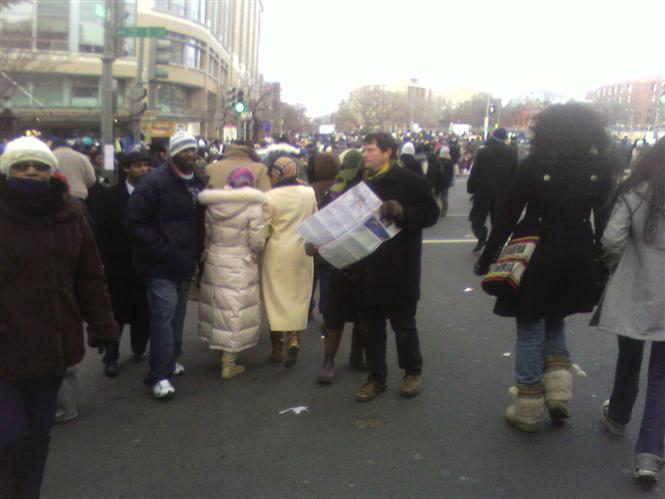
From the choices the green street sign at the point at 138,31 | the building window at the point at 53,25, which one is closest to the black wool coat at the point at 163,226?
the green street sign at the point at 138,31

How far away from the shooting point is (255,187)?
6.23 metres

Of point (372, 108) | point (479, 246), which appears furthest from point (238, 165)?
point (372, 108)

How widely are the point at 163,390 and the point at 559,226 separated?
2.90 m

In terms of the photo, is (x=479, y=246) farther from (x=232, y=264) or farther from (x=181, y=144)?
(x=181, y=144)

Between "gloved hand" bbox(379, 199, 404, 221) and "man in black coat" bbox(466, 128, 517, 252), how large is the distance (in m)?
6.54

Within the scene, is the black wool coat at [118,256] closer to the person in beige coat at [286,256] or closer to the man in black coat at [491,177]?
the person in beige coat at [286,256]

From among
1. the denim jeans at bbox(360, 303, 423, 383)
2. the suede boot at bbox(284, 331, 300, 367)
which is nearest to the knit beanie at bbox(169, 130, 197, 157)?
→ the denim jeans at bbox(360, 303, 423, 383)

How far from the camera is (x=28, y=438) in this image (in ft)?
11.0

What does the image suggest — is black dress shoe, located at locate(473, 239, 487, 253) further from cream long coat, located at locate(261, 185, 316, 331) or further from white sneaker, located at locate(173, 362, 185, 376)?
white sneaker, located at locate(173, 362, 185, 376)

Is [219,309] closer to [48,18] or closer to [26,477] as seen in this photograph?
[26,477]

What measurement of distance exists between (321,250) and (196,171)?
116 centimetres

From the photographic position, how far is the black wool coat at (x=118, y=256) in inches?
234

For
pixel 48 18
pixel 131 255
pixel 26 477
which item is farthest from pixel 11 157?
pixel 48 18

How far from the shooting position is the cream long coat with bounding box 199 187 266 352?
573 cm
